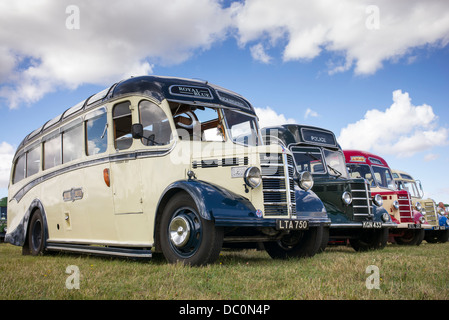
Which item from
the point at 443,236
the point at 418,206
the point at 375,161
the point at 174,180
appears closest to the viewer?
the point at 174,180

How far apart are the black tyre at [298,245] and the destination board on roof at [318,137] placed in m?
3.38

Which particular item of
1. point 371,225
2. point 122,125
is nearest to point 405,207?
point 371,225

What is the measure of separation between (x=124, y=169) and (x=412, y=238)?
904cm

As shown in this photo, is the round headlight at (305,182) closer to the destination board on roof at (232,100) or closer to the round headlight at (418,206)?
the destination board on roof at (232,100)

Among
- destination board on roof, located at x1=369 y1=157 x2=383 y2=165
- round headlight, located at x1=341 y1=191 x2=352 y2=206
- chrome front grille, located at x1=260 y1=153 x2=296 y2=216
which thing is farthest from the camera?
destination board on roof, located at x1=369 y1=157 x2=383 y2=165

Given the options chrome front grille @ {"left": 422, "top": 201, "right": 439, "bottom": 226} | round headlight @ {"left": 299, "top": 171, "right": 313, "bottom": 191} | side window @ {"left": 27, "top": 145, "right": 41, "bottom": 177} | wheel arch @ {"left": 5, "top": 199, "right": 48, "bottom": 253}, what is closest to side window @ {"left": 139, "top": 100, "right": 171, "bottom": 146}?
round headlight @ {"left": 299, "top": 171, "right": 313, "bottom": 191}

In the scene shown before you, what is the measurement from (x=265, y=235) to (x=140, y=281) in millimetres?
2357

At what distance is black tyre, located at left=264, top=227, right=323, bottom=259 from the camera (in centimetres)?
705

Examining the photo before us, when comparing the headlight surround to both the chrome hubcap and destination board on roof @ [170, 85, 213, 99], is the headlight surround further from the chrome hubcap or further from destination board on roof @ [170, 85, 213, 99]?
the chrome hubcap

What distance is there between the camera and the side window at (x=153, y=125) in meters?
6.46

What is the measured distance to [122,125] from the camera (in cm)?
700

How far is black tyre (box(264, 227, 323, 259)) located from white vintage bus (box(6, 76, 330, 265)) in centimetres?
2

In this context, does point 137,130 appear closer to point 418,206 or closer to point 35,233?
point 35,233
